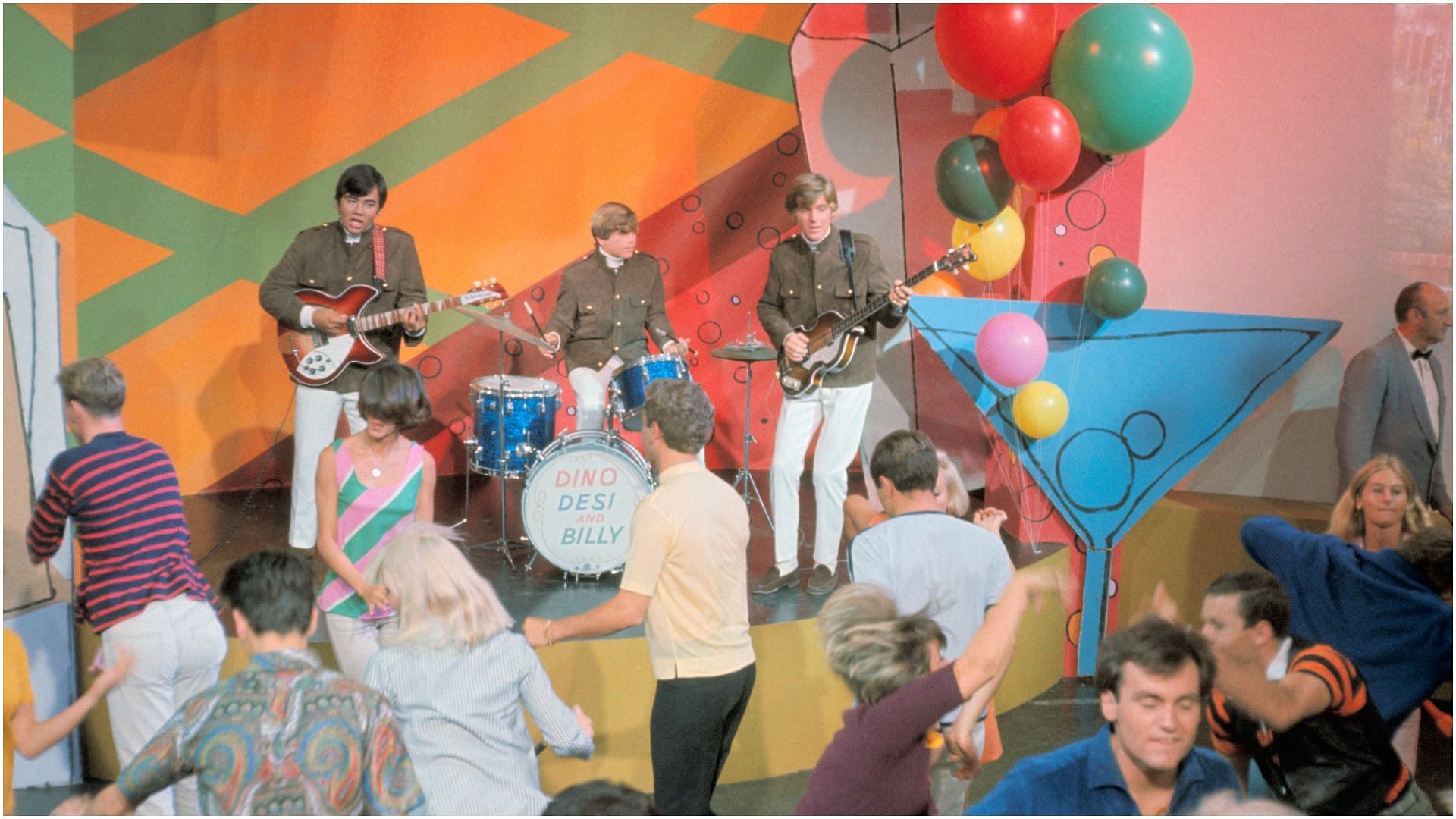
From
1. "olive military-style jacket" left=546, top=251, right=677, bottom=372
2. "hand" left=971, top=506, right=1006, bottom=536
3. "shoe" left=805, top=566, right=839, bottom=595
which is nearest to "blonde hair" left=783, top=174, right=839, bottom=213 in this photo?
"olive military-style jacket" left=546, top=251, right=677, bottom=372

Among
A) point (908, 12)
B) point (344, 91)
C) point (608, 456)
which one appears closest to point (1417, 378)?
point (908, 12)

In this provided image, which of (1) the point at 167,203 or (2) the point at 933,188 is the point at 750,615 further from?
(1) the point at 167,203

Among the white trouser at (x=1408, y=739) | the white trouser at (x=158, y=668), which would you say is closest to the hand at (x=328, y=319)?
the white trouser at (x=158, y=668)

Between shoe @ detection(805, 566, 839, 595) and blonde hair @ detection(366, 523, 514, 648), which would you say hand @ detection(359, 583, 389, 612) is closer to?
blonde hair @ detection(366, 523, 514, 648)

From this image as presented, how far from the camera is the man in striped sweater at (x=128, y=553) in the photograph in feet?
12.7

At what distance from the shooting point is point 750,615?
529 centimetres

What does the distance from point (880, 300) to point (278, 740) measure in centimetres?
344

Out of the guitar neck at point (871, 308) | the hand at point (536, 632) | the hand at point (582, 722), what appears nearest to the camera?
the hand at point (582, 722)

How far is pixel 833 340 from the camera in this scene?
563 cm

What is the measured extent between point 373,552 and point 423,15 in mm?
4234

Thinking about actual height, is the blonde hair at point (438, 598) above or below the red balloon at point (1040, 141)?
below

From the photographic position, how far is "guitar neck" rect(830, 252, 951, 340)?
18.3 ft

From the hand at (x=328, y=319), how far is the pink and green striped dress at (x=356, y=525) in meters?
1.70

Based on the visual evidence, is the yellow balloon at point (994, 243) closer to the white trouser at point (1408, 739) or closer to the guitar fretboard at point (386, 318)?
the guitar fretboard at point (386, 318)
